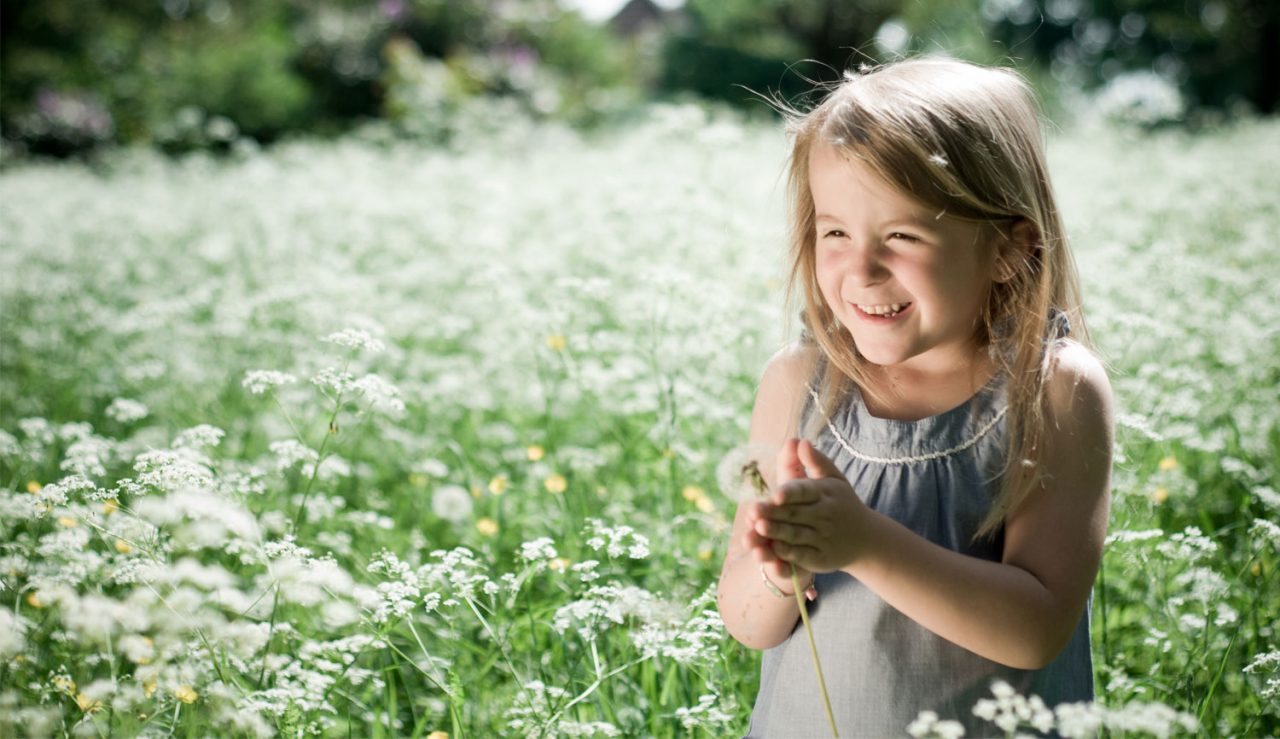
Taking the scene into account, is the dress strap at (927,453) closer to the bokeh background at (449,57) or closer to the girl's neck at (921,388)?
the girl's neck at (921,388)

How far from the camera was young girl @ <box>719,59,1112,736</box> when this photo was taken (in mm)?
1372

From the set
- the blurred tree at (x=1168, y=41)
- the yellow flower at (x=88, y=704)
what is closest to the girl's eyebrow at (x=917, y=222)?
the yellow flower at (x=88, y=704)

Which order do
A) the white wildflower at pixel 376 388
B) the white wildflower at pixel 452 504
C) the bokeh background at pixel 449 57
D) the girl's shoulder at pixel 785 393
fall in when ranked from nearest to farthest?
1. the girl's shoulder at pixel 785 393
2. the white wildflower at pixel 376 388
3. the white wildflower at pixel 452 504
4. the bokeh background at pixel 449 57

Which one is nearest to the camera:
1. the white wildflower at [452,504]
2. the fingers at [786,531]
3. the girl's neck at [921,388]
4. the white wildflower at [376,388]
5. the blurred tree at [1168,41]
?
the fingers at [786,531]

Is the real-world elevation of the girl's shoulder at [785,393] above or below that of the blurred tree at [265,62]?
above

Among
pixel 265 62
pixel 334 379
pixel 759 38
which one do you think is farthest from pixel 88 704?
pixel 759 38

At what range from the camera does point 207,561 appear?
2.74 meters

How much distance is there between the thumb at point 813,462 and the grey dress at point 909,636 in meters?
0.30

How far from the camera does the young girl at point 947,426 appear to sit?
4.50ft

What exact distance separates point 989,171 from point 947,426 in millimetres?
375

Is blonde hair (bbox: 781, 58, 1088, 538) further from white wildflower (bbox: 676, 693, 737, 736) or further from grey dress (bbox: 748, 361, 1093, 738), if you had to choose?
white wildflower (bbox: 676, 693, 737, 736)

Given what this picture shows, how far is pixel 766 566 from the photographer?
4.73 ft

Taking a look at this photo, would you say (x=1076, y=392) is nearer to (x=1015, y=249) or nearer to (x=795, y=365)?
Result: (x=1015, y=249)

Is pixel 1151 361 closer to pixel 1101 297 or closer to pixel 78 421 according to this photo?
pixel 1101 297
